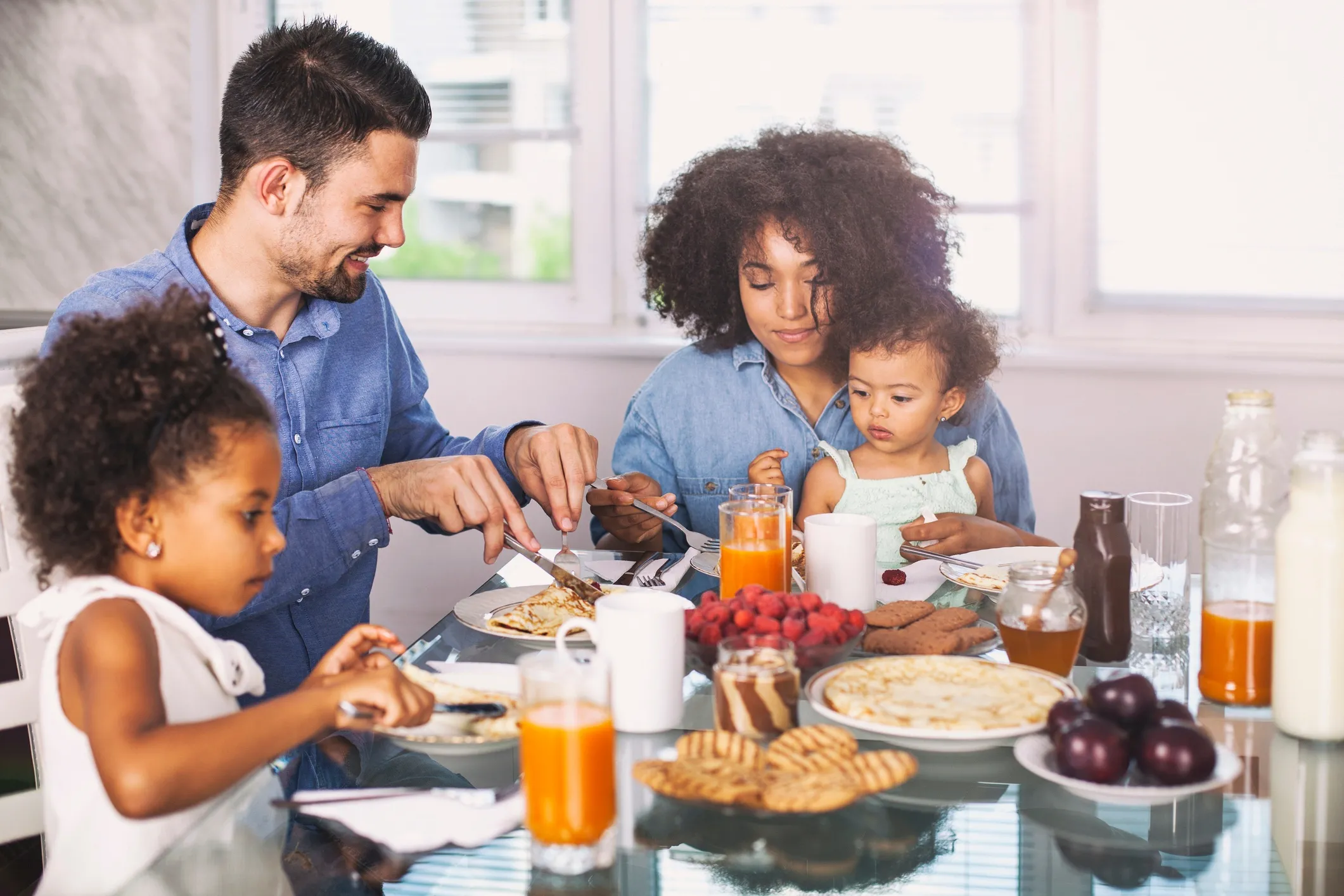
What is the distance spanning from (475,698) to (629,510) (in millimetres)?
810

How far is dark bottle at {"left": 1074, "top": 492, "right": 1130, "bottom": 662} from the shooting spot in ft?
4.60

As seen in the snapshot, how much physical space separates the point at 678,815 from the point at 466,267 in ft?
7.91

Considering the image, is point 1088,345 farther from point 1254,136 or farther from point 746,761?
point 746,761

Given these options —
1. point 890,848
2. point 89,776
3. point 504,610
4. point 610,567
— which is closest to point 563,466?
point 610,567

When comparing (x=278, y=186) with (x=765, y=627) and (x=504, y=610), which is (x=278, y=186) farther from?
(x=765, y=627)

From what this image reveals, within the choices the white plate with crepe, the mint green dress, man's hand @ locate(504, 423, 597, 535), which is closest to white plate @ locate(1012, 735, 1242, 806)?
the white plate with crepe

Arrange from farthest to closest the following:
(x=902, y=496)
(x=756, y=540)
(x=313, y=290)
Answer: (x=902, y=496) < (x=313, y=290) < (x=756, y=540)

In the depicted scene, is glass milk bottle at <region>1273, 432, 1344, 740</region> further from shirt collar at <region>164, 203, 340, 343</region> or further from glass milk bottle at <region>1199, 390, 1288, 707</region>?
shirt collar at <region>164, 203, 340, 343</region>

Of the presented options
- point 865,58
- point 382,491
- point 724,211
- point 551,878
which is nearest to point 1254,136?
point 865,58

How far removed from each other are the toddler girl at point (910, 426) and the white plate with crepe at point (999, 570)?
0.27 metres

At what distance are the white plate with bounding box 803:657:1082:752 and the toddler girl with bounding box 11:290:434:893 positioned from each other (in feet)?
1.18

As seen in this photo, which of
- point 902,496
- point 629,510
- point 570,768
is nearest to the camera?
point 570,768

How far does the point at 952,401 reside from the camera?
219 centimetres

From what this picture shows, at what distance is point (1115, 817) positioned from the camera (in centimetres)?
103
